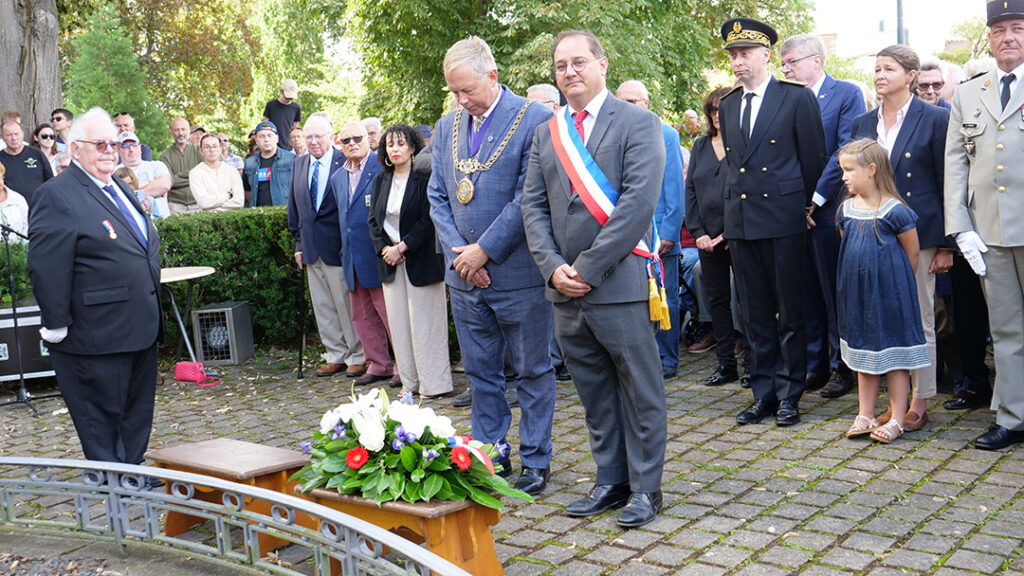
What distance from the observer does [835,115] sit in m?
6.77

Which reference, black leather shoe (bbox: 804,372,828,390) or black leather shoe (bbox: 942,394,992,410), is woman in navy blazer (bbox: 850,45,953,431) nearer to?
black leather shoe (bbox: 942,394,992,410)

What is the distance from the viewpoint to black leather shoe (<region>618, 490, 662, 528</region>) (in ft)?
14.9

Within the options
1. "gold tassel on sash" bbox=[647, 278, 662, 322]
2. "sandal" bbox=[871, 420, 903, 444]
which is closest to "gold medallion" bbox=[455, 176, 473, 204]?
"gold tassel on sash" bbox=[647, 278, 662, 322]


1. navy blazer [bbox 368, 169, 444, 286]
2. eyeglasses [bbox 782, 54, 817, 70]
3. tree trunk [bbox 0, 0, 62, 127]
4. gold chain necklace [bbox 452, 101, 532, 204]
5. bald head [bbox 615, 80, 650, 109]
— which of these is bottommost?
navy blazer [bbox 368, 169, 444, 286]

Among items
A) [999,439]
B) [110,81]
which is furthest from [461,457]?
[110,81]

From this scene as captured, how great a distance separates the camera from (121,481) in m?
4.74

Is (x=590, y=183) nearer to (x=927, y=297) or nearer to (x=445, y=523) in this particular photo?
(x=445, y=523)

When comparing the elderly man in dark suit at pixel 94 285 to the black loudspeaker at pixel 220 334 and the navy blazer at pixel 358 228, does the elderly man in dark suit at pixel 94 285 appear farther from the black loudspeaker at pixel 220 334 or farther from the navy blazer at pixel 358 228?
the black loudspeaker at pixel 220 334

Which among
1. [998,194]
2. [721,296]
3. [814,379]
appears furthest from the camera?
[721,296]

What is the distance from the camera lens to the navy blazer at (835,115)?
659 cm

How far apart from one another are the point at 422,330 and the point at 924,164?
11.8 ft

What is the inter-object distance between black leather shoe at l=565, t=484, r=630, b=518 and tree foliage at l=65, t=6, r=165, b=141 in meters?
19.6

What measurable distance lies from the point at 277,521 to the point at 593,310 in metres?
1.61

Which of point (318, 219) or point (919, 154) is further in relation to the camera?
point (318, 219)
